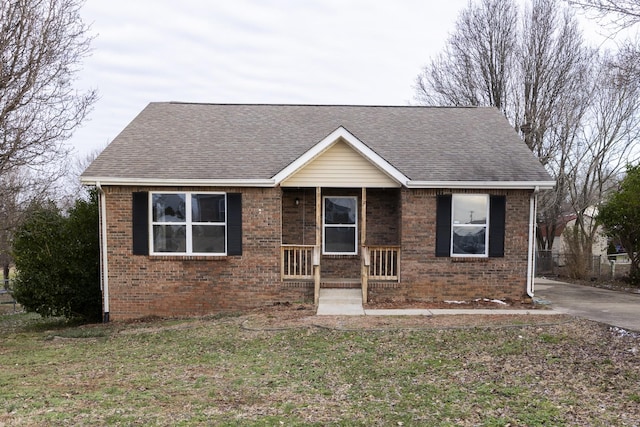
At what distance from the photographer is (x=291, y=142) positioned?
12938 mm

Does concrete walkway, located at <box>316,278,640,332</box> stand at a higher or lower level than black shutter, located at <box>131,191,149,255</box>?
lower

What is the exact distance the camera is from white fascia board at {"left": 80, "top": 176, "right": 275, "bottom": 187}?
10798 millimetres

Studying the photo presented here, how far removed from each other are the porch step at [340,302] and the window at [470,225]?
224 cm

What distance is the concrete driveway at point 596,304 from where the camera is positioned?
30.6ft

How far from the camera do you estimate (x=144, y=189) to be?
1108 cm

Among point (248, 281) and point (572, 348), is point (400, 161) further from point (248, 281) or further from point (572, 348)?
point (572, 348)

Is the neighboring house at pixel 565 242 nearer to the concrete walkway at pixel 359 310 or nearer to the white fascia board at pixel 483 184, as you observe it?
the white fascia board at pixel 483 184

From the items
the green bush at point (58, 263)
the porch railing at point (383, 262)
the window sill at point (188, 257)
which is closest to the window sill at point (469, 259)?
the porch railing at point (383, 262)

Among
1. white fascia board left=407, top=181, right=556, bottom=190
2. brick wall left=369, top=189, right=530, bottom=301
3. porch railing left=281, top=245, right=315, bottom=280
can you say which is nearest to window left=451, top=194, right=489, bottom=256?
brick wall left=369, top=189, right=530, bottom=301

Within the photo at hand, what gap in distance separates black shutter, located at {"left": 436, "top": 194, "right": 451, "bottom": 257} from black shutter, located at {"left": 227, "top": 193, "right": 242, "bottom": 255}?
4.64 metres

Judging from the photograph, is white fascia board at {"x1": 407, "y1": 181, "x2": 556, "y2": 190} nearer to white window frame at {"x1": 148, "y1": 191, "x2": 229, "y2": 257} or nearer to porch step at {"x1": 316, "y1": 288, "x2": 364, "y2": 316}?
porch step at {"x1": 316, "y1": 288, "x2": 364, "y2": 316}

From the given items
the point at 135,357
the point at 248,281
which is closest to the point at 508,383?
the point at 135,357

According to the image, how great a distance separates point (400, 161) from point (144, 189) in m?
6.14

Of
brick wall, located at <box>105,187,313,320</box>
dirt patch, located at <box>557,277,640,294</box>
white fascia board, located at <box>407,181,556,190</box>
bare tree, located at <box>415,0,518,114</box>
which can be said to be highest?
bare tree, located at <box>415,0,518,114</box>
